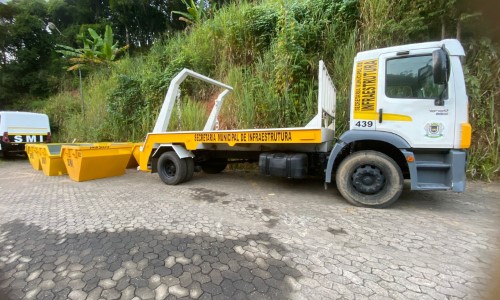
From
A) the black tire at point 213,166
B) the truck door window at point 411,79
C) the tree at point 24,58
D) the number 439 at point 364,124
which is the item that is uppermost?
the tree at point 24,58

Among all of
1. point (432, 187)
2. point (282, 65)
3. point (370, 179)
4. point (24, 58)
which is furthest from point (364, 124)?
point (24, 58)

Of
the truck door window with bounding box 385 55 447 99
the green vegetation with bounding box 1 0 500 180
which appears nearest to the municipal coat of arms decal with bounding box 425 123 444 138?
the truck door window with bounding box 385 55 447 99

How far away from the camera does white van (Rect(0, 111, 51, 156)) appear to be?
32.3 ft

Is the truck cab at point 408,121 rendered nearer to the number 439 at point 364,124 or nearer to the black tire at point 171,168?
the number 439 at point 364,124

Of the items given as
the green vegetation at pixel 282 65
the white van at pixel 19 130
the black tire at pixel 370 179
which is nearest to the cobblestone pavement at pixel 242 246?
the black tire at pixel 370 179

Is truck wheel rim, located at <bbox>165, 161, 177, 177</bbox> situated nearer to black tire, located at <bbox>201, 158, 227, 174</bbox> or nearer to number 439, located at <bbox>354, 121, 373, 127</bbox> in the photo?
black tire, located at <bbox>201, 158, 227, 174</bbox>

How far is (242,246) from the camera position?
2.70 m

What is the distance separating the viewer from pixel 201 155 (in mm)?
5883

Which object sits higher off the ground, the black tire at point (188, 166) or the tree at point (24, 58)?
the tree at point (24, 58)

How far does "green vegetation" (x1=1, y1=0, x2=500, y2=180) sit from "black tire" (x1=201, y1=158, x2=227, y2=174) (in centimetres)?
150

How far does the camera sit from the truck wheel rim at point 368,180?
12.5ft

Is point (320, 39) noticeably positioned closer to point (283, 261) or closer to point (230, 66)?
point (230, 66)

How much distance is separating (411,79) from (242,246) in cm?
333

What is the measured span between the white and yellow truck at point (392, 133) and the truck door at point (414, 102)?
0.01 m
